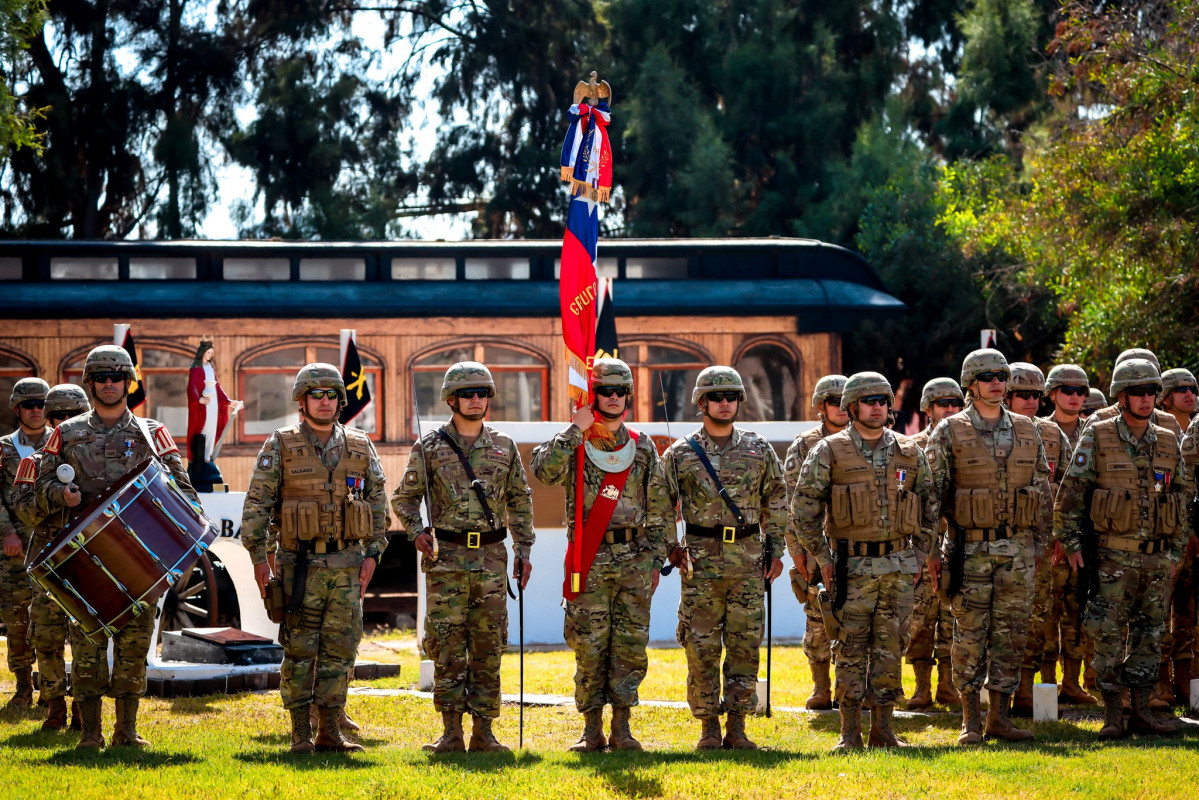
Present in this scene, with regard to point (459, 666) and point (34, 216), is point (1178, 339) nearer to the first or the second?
point (459, 666)

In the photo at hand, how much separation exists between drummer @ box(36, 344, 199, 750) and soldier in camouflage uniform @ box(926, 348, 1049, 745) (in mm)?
4276

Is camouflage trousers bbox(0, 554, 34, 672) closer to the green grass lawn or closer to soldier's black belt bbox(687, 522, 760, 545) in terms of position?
the green grass lawn

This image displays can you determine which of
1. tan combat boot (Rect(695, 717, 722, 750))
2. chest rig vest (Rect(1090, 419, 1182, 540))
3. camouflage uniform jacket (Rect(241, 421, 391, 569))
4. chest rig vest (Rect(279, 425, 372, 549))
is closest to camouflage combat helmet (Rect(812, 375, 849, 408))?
chest rig vest (Rect(1090, 419, 1182, 540))

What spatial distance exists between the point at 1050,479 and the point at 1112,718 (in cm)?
167

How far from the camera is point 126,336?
14453mm

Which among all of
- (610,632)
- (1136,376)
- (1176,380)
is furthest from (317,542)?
(1176,380)

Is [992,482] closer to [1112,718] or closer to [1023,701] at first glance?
[1112,718]

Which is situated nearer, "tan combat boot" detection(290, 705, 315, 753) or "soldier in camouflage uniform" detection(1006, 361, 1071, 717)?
"tan combat boot" detection(290, 705, 315, 753)

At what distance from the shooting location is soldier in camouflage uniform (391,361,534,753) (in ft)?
26.3

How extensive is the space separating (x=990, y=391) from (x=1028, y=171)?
1963 centimetres

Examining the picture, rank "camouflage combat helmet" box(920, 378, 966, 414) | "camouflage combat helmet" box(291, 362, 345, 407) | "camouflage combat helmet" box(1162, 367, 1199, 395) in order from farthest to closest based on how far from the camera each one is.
Result: "camouflage combat helmet" box(920, 378, 966, 414) → "camouflage combat helmet" box(1162, 367, 1199, 395) → "camouflage combat helmet" box(291, 362, 345, 407)

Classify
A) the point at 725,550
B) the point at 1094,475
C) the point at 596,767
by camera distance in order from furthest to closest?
the point at 1094,475
the point at 725,550
the point at 596,767

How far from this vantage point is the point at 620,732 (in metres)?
8.06

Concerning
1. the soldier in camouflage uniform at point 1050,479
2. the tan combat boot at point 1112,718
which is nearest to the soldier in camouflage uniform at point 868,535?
the tan combat boot at point 1112,718
